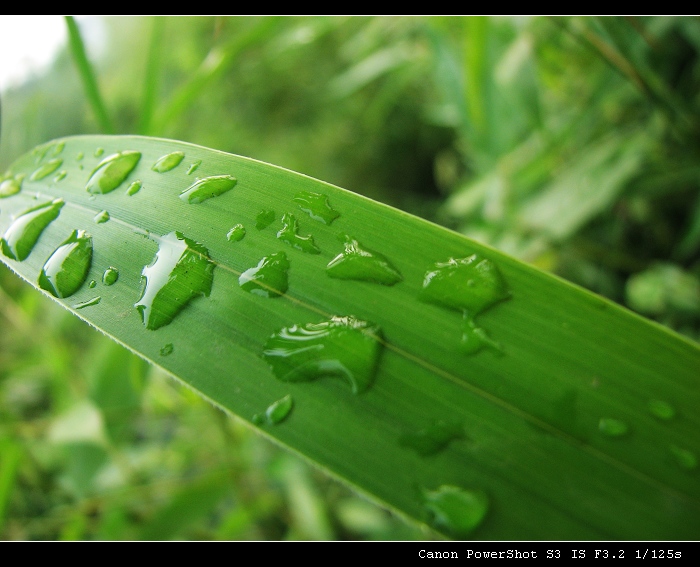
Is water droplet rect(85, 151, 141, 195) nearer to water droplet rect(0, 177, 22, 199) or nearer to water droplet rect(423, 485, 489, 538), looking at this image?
water droplet rect(0, 177, 22, 199)

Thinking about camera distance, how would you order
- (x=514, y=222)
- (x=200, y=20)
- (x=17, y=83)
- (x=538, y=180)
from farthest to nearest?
(x=200, y=20), (x=538, y=180), (x=514, y=222), (x=17, y=83)

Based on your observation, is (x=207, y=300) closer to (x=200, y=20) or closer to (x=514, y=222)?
(x=514, y=222)

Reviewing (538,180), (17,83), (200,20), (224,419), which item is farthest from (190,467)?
(200,20)

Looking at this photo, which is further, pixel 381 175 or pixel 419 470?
pixel 381 175

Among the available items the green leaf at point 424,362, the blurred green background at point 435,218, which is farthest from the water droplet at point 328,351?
the blurred green background at point 435,218

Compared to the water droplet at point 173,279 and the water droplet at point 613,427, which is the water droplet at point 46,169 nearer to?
the water droplet at point 173,279

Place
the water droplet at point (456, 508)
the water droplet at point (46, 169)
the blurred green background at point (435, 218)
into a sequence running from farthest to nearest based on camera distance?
the blurred green background at point (435, 218) < the water droplet at point (46, 169) < the water droplet at point (456, 508)
